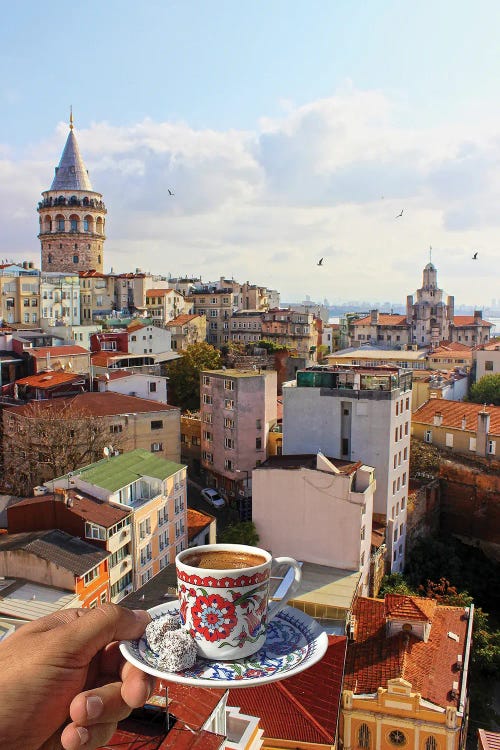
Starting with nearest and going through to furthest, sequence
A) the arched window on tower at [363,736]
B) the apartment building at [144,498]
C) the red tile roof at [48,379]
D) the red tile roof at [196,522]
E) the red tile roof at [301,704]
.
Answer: the red tile roof at [301,704]
the arched window on tower at [363,736]
the apartment building at [144,498]
the red tile roof at [196,522]
the red tile roof at [48,379]

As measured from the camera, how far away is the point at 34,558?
1766cm

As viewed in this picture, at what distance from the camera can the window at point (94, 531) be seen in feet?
62.8

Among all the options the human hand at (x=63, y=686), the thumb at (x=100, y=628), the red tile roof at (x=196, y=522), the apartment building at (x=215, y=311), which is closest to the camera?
the human hand at (x=63, y=686)

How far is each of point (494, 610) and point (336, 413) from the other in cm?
987

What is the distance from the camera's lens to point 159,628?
391cm

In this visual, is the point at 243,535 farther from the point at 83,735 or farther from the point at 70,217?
the point at 70,217

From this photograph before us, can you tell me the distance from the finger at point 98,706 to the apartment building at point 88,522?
53.7ft

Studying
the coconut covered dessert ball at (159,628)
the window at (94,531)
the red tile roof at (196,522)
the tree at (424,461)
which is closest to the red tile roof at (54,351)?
the red tile roof at (196,522)

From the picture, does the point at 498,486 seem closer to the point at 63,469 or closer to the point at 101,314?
the point at 63,469

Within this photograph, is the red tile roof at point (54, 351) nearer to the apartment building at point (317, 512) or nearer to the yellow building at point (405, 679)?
the apartment building at point (317, 512)

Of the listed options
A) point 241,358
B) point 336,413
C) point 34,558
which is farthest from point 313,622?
point 241,358

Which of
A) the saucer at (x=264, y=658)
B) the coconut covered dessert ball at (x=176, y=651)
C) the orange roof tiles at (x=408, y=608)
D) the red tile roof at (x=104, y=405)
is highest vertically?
the coconut covered dessert ball at (x=176, y=651)

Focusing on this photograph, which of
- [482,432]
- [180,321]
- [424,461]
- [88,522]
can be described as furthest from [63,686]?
[180,321]

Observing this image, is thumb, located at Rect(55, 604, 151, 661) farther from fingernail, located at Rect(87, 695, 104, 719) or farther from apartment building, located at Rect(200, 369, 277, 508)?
apartment building, located at Rect(200, 369, 277, 508)
